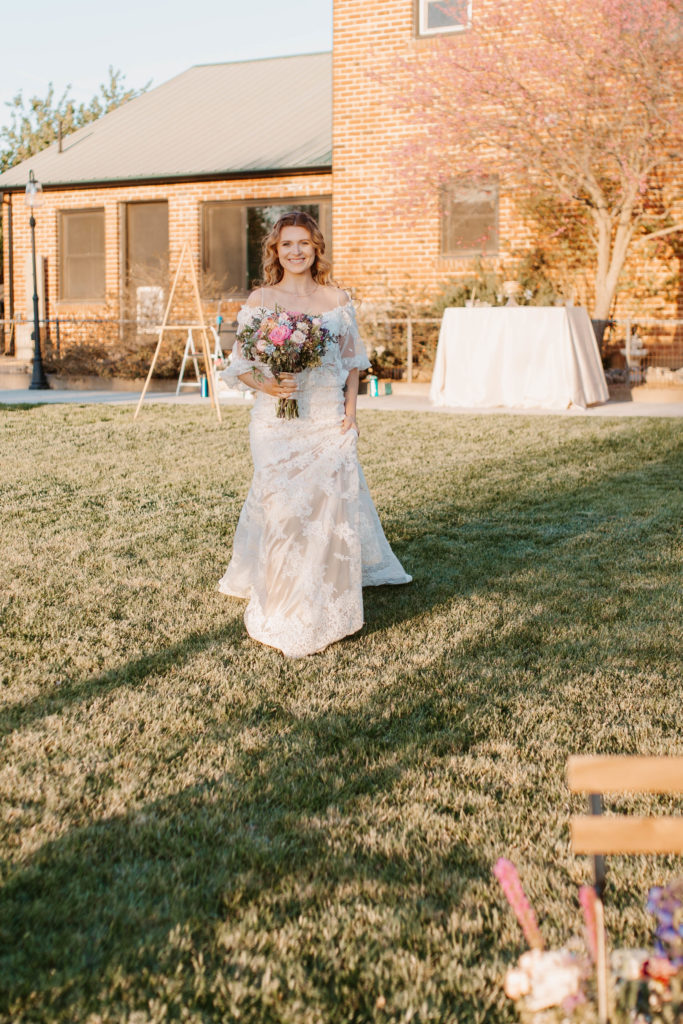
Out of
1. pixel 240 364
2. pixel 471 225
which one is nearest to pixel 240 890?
pixel 240 364

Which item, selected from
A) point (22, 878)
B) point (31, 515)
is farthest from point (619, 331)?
point (22, 878)

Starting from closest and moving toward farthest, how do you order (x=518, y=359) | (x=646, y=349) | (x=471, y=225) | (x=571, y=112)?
(x=518, y=359)
(x=571, y=112)
(x=646, y=349)
(x=471, y=225)

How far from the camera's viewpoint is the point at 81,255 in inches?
910

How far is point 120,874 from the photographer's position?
2445 mm

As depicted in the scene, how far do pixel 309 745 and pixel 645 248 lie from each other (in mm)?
14137

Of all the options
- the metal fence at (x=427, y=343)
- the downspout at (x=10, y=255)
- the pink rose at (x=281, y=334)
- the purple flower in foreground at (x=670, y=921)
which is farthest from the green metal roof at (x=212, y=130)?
the purple flower in foreground at (x=670, y=921)

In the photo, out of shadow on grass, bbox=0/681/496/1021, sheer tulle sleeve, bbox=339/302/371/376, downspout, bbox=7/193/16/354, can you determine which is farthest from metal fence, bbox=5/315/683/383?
shadow on grass, bbox=0/681/496/1021

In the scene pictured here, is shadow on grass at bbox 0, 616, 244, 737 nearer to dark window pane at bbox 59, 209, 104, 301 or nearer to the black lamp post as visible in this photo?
the black lamp post

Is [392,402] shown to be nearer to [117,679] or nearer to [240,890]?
[117,679]

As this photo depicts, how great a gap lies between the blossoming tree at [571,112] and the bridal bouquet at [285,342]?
35.5 feet

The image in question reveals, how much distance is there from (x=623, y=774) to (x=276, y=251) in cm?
331

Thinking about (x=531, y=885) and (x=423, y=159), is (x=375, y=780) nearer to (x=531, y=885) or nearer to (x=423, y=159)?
(x=531, y=885)

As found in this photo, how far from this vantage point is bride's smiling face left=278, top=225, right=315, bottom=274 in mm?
4328

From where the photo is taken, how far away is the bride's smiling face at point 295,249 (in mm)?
4328
